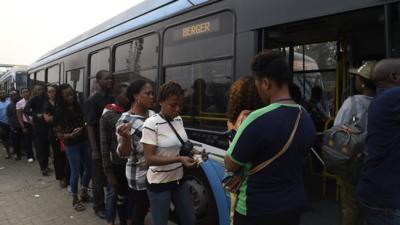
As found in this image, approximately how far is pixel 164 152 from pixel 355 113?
151 cm

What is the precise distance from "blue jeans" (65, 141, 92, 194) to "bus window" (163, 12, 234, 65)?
75.1 inches

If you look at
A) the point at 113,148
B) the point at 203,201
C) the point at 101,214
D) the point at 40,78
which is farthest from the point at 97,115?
the point at 40,78

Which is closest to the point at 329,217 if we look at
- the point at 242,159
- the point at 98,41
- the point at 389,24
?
the point at 389,24

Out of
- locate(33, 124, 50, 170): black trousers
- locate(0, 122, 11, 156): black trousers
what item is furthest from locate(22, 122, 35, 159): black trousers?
locate(33, 124, 50, 170): black trousers

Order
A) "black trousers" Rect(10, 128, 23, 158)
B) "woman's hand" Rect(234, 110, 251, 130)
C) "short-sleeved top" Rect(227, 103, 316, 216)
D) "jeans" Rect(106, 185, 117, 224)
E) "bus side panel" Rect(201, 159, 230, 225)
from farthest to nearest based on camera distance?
1. "black trousers" Rect(10, 128, 23, 158)
2. "jeans" Rect(106, 185, 117, 224)
3. "bus side panel" Rect(201, 159, 230, 225)
4. "woman's hand" Rect(234, 110, 251, 130)
5. "short-sleeved top" Rect(227, 103, 316, 216)

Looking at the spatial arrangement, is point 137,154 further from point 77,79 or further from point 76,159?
point 77,79

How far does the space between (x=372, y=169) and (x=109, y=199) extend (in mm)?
2815

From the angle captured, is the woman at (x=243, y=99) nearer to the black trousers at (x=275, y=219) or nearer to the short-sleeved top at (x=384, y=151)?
the black trousers at (x=275, y=219)

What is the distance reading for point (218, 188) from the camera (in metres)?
3.85

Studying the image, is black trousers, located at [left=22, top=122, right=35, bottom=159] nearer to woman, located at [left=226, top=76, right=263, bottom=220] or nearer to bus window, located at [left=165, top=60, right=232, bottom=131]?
bus window, located at [left=165, top=60, right=232, bottom=131]

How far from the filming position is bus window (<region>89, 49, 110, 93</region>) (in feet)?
21.0

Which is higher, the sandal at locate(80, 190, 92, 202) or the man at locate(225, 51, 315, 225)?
the man at locate(225, 51, 315, 225)

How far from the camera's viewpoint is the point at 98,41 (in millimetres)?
6910

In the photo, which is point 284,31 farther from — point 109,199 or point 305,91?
point 109,199
